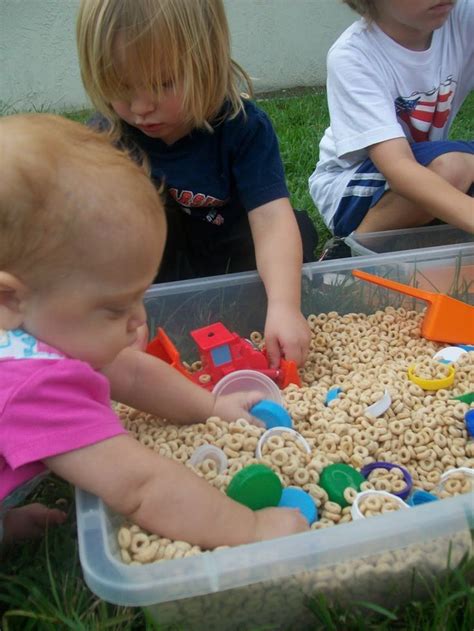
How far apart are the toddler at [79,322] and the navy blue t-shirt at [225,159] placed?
622mm

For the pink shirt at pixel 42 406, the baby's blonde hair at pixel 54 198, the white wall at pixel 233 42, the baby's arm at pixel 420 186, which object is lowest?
the white wall at pixel 233 42

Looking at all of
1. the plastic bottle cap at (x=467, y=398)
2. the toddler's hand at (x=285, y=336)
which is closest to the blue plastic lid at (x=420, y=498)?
the plastic bottle cap at (x=467, y=398)

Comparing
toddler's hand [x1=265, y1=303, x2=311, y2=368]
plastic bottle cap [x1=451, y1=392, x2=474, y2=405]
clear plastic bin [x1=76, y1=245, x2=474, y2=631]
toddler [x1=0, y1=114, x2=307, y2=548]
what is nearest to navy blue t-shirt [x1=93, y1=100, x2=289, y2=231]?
toddler's hand [x1=265, y1=303, x2=311, y2=368]

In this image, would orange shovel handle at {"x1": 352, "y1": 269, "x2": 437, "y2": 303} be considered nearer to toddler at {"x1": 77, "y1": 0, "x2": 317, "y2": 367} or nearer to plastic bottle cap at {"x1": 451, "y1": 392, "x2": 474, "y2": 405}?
toddler at {"x1": 77, "y1": 0, "x2": 317, "y2": 367}

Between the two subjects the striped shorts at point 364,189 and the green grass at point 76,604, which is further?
the striped shorts at point 364,189

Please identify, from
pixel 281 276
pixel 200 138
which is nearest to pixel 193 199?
pixel 200 138

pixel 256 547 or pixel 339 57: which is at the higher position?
pixel 339 57

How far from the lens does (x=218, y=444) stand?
98cm

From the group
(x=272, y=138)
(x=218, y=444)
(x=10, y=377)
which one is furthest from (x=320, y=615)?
(x=272, y=138)

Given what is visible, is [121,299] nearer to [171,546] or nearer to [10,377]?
[10,377]

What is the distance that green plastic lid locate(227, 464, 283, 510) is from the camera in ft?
2.73

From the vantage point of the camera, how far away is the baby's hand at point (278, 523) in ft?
2.58

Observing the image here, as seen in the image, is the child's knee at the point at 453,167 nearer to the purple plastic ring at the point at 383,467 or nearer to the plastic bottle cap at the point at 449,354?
the plastic bottle cap at the point at 449,354

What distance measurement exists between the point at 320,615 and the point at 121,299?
383 mm
